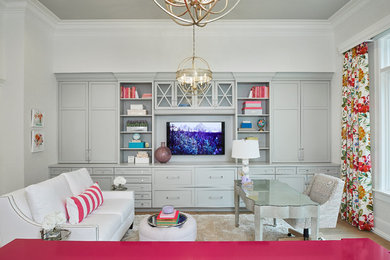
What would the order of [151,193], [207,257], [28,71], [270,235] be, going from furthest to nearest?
[151,193]
[28,71]
[270,235]
[207,257]

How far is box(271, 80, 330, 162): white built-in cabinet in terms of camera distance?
431cm

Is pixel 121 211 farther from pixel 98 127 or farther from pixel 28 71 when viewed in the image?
pixel 28 71

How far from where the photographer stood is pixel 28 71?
3.63 meters

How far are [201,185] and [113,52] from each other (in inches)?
113

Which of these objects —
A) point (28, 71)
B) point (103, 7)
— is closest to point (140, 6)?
point (103, 7)

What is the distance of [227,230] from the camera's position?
10.9 ft

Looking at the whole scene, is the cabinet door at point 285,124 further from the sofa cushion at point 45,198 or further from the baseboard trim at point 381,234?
the sofa cushion at point 45,198

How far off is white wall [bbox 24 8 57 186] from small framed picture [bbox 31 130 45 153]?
0.06m

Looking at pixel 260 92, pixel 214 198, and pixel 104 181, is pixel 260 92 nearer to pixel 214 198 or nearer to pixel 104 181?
pixel 214 198

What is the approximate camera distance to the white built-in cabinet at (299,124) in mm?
4312

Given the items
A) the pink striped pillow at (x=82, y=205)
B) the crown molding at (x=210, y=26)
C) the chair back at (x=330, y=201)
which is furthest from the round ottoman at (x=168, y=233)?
the crown molding at (x=210, y=26)

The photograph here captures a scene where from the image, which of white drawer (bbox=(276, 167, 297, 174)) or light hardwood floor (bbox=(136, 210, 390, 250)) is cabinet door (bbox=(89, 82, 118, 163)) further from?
light hardwood floor (bbox=(136, 210, 390, 250))

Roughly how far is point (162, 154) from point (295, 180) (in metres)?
2.38

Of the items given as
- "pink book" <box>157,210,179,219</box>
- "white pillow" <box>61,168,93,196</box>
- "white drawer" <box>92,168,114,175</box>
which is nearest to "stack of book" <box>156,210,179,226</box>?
"pink book" <box>157,210,179,219</box>
